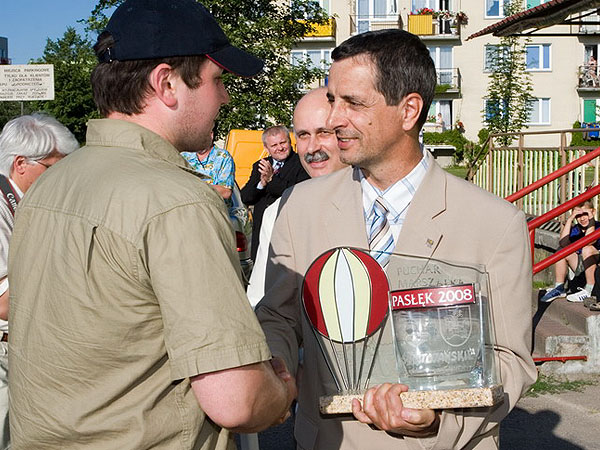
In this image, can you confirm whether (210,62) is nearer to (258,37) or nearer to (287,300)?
(287,300)

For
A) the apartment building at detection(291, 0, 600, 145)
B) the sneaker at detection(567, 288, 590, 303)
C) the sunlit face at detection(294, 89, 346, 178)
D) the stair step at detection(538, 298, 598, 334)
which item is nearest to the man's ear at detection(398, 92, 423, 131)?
the sunlit face at detection(294, 89, 346, 178)

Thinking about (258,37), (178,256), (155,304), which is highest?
(258,37)

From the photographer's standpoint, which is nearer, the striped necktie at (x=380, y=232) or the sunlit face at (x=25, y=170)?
the striped necktie at (x=380, y=232)

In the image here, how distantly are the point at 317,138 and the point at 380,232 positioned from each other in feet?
5.10

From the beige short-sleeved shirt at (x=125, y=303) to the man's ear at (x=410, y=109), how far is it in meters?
0.93

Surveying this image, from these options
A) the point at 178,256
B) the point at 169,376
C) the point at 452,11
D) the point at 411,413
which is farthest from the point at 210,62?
the point at 452,11

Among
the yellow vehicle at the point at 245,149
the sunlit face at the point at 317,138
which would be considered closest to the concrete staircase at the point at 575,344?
the sunlit face at the point at 317,138

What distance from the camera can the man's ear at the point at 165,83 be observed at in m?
1.99

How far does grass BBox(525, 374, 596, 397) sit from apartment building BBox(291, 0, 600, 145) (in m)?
42.6

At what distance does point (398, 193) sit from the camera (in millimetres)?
2600

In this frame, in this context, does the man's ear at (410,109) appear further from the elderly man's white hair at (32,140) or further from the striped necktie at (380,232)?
the elderly man's white hair at (32,140)

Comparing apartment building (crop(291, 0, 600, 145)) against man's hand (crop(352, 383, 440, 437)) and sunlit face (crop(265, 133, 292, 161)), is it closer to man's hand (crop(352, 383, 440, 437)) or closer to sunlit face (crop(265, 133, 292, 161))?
sunlit face (crop(265, 133, 292, 161))

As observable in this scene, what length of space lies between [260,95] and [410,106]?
19.1 metres

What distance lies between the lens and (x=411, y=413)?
206 centimetres
